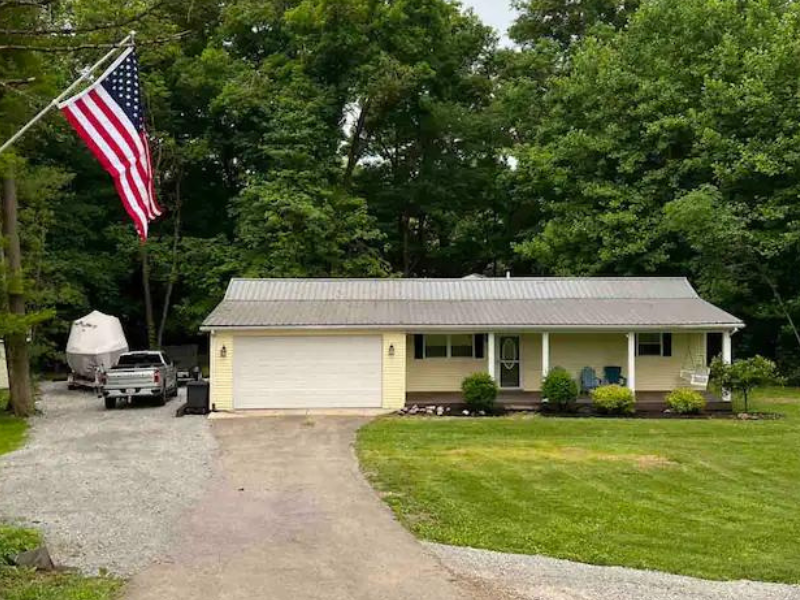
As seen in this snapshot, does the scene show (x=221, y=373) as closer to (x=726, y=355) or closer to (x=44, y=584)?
(x=726, y=355)

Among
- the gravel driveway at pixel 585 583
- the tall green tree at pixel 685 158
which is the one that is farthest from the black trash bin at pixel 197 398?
the tall green tree at pixel 685 158

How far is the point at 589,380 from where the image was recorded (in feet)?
69.1

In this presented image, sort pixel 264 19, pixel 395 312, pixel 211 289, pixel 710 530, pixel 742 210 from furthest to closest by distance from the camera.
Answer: pixel 264 19, pixel 211 289, pixel 742 210, pixel 395 312, pixel 710 530

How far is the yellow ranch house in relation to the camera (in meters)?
19.9

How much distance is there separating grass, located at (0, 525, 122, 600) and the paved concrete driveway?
25 centimetres

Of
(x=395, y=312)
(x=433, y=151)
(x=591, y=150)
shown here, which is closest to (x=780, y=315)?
(x=591, y=150)

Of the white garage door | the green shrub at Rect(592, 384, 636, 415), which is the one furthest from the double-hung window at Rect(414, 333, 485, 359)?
the green shrub at Rect(592, 384, 636, 415)

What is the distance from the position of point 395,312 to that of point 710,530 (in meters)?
12.8

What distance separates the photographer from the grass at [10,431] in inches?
597

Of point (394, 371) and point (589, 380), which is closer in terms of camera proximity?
point (394, 371)

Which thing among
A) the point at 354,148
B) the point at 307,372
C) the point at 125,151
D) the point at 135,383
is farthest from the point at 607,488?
the point at 354,148

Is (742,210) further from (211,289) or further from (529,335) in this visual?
(211,289)

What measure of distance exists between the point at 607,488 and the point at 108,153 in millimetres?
7931

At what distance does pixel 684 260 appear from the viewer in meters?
29.7
